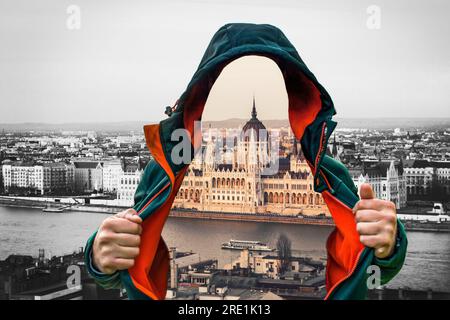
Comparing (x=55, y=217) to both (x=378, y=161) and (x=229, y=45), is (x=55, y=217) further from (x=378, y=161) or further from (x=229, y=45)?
(x=229, y=45)

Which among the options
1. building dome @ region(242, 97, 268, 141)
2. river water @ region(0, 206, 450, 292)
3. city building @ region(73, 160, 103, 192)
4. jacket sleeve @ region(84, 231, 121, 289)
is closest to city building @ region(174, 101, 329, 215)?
building dome @ region(242, 97, 268, 141)

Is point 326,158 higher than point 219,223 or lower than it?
higher

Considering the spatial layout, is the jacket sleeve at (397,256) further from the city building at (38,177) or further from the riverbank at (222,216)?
the city building at (38,177)

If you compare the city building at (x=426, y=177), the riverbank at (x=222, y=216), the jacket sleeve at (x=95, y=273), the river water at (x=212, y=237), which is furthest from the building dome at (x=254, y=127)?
the city building at (x=426, y=177)

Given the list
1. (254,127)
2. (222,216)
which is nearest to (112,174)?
(222,216)
